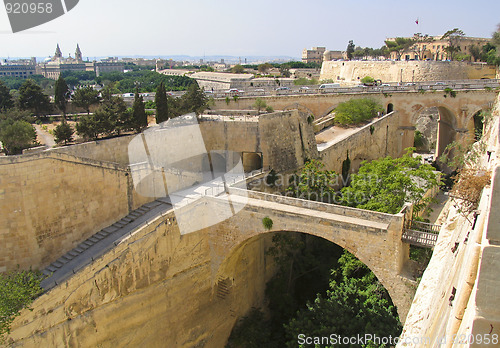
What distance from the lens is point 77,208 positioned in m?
13.7

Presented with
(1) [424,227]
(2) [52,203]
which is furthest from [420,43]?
(2) [52,203]

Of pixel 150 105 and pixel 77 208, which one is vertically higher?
pixel 150 105

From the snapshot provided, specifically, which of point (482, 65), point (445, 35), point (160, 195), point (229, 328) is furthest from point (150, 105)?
point (445, 35)

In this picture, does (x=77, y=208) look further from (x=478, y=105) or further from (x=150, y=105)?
(x=478, y=105)

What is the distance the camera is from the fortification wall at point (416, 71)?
40688mm

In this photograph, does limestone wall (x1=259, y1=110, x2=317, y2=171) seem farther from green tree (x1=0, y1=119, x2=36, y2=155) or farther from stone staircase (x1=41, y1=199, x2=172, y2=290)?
green tree (x1=0, y1=119, x2=36, y2=155)

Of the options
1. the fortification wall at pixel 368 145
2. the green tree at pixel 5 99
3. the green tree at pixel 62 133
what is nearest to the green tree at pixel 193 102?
the green tree at pixel 62 133

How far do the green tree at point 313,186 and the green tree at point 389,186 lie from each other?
73cm

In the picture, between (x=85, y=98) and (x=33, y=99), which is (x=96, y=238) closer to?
(x=85, y=98)

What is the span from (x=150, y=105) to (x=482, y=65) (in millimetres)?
35832

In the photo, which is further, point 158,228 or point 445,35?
point 445,35

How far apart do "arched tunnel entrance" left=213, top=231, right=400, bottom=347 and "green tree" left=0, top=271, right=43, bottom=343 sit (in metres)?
6.30

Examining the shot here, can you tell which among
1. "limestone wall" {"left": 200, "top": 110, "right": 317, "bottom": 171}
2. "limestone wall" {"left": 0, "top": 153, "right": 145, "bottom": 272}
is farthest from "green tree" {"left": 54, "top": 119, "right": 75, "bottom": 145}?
"limestone wall" {"left": 200, "top": 110, "right": 317, "bottom": 171}

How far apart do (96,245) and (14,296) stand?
3.34m
